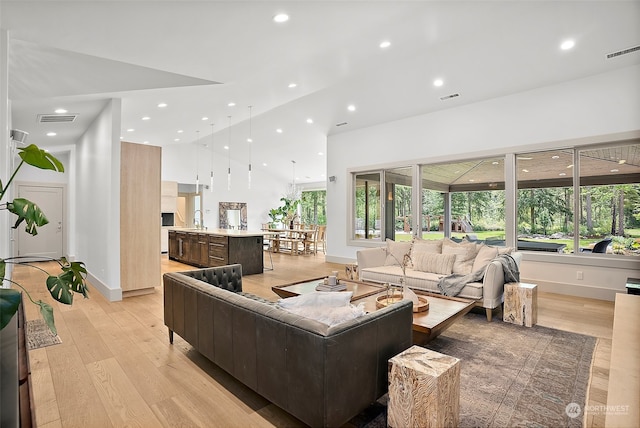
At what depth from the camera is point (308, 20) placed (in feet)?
10.9

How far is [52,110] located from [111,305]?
3119 millimetres

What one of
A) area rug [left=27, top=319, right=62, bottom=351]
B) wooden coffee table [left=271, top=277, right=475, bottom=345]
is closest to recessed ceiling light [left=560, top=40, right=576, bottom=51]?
wooden coffee table [left=271, top=277, right=475, bottom=345]

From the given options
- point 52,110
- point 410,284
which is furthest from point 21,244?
point 410,284

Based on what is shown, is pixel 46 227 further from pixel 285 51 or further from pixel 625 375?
pixel 625 375

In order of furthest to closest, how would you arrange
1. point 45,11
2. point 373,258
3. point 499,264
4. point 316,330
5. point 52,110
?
point 373,258, point 52,110, point 499,264, point 45,11, point 316,330

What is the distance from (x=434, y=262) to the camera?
470cm

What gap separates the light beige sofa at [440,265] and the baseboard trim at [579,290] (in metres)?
1.22

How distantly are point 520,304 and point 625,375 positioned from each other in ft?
7.00

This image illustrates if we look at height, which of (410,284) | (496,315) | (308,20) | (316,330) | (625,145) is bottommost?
(496,315)

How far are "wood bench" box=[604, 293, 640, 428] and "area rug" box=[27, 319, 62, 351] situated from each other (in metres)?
4.32

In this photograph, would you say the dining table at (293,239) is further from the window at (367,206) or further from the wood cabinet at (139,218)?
the wood cabinet at (139,218)

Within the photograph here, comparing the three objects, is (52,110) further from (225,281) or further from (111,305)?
(225,281)

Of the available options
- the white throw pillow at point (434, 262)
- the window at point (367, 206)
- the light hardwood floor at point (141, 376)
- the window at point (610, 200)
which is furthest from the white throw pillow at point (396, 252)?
the window at point (610, 200)

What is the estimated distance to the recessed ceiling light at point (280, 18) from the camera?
315 centimetres
